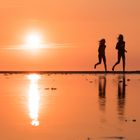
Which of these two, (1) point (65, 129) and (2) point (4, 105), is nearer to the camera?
(1) point (65, 129)

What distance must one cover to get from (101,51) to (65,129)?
102 ft

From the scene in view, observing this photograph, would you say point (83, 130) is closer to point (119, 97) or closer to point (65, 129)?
point (65, 129)

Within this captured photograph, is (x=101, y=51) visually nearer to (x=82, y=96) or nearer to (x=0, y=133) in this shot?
(x=82, y=96)

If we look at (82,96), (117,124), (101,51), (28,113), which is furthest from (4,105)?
(101,51)

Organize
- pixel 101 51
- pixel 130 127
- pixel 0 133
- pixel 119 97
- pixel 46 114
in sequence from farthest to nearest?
pixel 101 51 < pixel 119 97 < pixel 46 114 < pixel 130 127 < pixel 0 133

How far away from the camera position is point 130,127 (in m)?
10.4

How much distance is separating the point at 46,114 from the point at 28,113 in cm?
46

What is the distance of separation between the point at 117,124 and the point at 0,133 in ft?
7.04


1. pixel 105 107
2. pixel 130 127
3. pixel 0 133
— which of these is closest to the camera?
pixel 0 133

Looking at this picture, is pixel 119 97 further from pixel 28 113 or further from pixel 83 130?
pixel 83 130

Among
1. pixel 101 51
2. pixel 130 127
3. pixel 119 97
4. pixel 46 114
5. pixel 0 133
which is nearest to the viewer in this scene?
pixel 0 133

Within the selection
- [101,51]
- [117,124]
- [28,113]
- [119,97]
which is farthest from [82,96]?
[101,51]

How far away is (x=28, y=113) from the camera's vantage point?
12.9 meters

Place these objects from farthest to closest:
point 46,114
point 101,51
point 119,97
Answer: point 101,51 → point 119,97 → point 46,114
